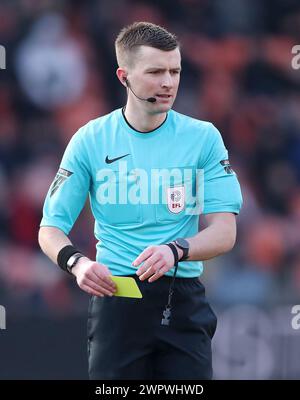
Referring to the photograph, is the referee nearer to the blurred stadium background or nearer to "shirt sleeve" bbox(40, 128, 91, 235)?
"shirt sleeve" bbox(40, 128, 91, 235)

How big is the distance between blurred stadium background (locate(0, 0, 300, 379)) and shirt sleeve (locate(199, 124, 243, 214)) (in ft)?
11.1

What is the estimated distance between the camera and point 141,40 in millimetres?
5152

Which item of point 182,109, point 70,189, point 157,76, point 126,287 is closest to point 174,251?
point 126,287

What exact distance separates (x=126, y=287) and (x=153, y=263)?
0.86 feet

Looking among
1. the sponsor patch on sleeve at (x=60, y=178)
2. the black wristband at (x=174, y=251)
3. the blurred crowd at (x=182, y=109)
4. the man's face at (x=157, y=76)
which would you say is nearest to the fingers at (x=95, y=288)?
the black wristband at (x=174, y=251)

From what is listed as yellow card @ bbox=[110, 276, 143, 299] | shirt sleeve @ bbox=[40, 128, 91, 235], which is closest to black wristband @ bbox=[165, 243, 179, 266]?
yellow card @ bbox=[110, 276, 143, 299]

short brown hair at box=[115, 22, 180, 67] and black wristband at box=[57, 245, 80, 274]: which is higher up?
short brown hair at box=[115, 22, 180, 67]

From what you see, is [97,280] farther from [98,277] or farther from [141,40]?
[141,40]

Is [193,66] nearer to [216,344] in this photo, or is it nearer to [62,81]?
[62,81]

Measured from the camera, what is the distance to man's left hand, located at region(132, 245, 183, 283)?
4668 mm

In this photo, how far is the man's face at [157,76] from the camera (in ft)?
16.7

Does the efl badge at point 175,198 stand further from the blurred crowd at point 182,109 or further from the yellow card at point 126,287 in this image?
the blurred crowd at point 182,109

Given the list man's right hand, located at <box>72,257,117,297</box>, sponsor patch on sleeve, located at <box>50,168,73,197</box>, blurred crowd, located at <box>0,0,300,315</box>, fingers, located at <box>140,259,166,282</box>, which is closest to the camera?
fingers, located at <box>140,259,166,282</box>

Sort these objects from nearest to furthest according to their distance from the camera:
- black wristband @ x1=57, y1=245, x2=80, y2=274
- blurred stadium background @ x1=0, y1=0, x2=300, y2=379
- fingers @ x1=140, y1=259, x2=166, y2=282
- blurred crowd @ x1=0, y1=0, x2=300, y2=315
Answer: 1. fingers @ x1=140, y1=259, x2=166, y2=282
2. black wristband @ x1=57, y1=245, x2=80, y2=274
3. blurred stadium background @ x1=0, y1=0, x2=300, y2=379
4. blurred crowd @ x1=0, y1=0, x2=300, y2=315
